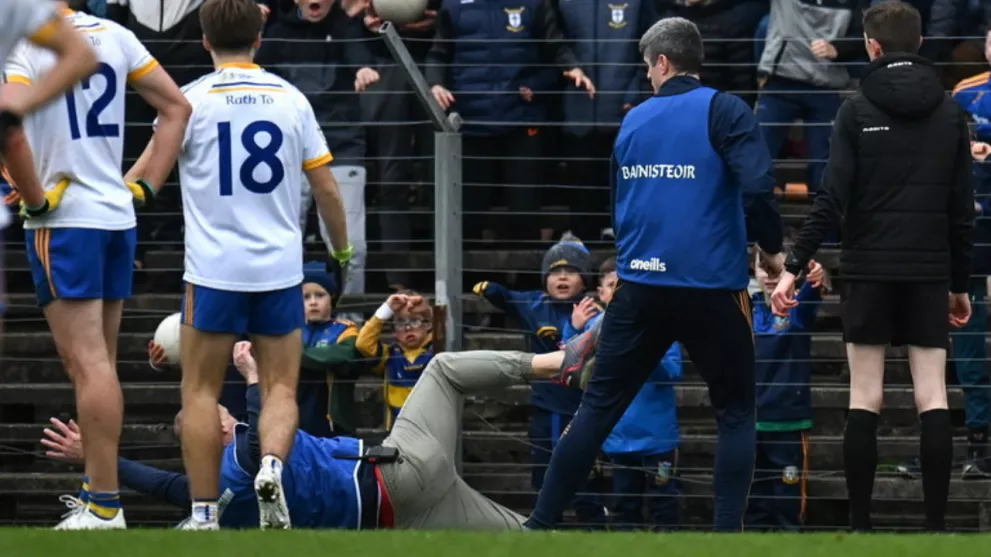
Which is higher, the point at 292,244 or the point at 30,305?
the point at 292,244

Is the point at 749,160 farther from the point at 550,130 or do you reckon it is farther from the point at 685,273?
the point at 550,130

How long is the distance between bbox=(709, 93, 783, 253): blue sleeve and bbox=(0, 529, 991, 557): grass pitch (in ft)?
5.50

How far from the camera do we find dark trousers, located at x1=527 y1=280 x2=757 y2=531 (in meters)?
→ 7.77

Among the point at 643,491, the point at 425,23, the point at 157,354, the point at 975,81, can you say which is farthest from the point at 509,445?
the point at 975,81

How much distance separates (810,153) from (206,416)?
5052 mm

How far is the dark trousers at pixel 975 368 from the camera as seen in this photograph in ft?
34.6

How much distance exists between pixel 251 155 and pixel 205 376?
2.84ft

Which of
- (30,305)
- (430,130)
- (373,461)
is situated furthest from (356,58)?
(373,461)

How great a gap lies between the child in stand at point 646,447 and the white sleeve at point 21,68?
3416 millimetres

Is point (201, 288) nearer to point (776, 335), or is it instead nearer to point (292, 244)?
point (292, 244)

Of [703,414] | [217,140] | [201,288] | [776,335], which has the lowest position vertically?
[703,414]

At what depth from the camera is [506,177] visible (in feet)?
39.5

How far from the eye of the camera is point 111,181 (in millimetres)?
7590

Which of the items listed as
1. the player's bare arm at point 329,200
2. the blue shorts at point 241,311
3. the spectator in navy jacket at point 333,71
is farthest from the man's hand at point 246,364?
the spectator in navy jacket at point 333,71
